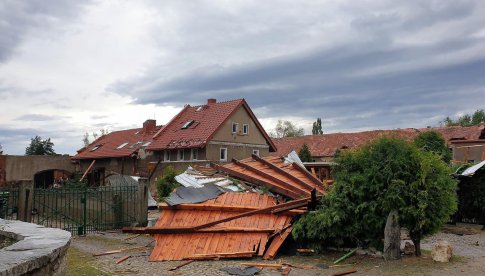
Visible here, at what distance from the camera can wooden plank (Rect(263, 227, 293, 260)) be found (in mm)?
10844

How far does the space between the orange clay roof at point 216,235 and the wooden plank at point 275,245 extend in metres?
0.15

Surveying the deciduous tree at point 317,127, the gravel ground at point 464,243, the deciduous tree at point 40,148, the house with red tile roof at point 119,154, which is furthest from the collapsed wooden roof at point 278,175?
the deciduous tree at point 317,127

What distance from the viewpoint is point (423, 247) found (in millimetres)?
12484

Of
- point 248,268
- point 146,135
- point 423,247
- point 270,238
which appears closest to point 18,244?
point 248,268

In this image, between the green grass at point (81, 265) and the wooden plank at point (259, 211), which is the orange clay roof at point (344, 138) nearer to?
the wooden plank at point (259, 211)

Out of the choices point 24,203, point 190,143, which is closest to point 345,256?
point 24,203

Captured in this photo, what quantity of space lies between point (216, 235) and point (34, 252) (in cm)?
745

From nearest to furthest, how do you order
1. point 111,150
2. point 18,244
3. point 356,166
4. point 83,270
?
point 18,244 → point 83,270 → point 356,166 → point 111,150

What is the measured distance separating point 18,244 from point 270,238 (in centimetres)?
755

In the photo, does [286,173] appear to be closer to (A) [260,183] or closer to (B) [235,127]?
(A) [260,183]

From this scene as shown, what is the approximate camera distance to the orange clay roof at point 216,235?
11023mm

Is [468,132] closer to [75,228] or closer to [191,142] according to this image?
[191,142]

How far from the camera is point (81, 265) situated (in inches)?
397

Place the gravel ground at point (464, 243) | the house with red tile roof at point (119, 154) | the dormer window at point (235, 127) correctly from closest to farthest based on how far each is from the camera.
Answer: the gravel ground at point (464, 243) → the dormer window at point (235, 127) → the house with red tile roof at point (119, 154)
